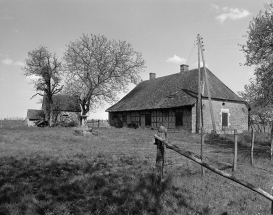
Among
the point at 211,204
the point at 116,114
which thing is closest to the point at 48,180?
the point at 211,204

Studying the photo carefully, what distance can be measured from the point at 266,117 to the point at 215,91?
74.8 feet

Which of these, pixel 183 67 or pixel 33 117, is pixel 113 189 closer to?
pixel 183 67

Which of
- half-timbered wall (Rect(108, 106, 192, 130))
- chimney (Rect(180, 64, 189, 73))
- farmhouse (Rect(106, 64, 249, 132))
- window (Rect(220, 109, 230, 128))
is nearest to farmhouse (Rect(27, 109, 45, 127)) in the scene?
half-timbered wall (Rect(108, 106, 192, 130))

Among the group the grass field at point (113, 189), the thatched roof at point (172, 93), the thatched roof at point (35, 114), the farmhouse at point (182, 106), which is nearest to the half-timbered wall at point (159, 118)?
the farmhouse at point (182, 106)

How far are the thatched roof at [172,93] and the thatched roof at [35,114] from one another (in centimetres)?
1773

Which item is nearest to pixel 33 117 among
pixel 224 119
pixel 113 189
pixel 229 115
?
pixel 224 119

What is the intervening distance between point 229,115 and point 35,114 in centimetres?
3525

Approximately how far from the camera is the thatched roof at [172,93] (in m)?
25.5

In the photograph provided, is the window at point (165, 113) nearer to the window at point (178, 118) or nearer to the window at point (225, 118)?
the window at point (178, 118)

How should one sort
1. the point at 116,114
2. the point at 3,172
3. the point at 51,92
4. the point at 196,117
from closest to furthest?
the point at 3,172
the point at 196,117
the point at 116,114
the point at 51,92

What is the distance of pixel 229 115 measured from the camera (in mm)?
26453

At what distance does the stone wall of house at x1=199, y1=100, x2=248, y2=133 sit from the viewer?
24766 mm

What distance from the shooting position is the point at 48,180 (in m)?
5.88

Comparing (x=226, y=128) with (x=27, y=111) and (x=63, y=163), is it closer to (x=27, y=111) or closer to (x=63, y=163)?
(x=63, y=163)
